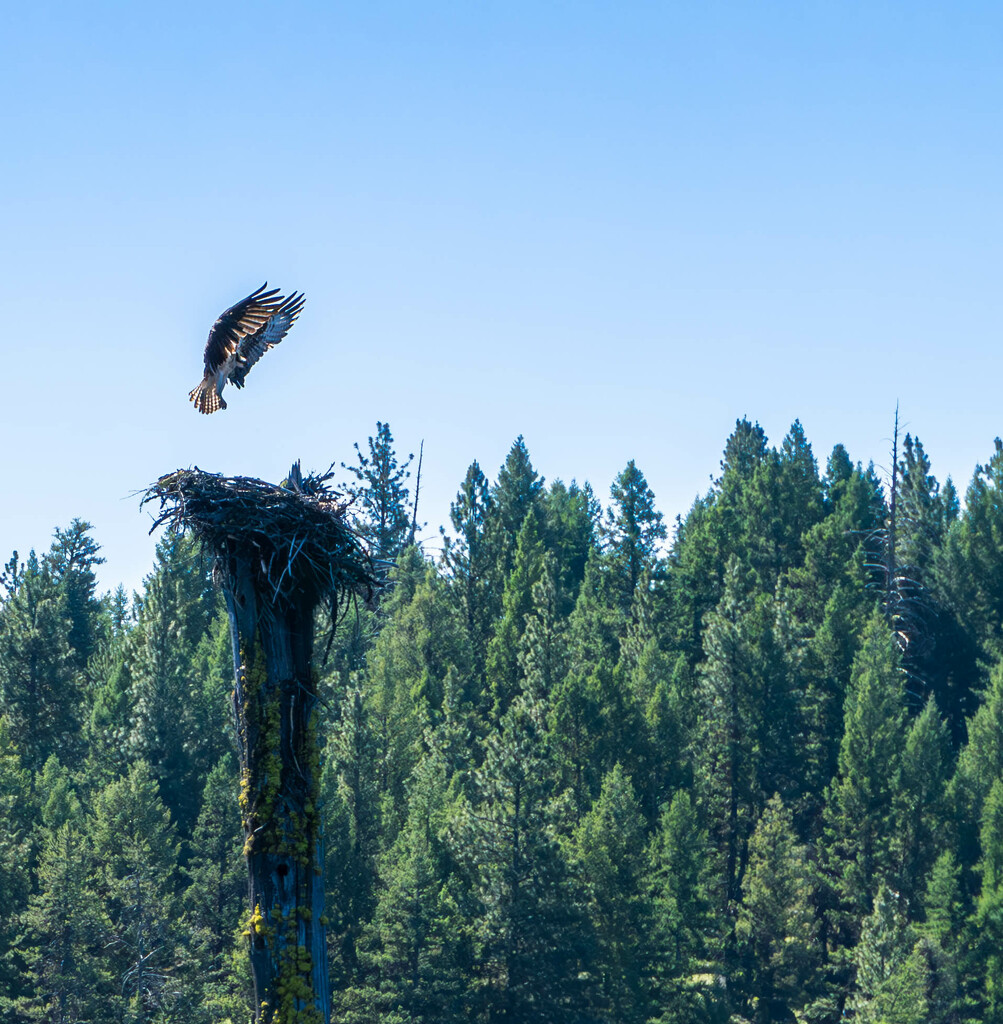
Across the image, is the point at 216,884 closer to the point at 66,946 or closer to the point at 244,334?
the point at 66,946

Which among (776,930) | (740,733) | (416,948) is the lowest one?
(776,930)

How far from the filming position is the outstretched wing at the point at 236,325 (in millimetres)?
11430

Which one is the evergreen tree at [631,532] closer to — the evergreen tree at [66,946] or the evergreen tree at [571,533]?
the evergreen tree at [571,533]

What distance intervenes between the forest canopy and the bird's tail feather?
18.2 metres

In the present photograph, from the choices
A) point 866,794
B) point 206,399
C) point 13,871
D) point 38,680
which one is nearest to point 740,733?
point 866,794

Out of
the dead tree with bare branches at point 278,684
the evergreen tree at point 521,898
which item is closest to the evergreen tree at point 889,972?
the evergreen tree at point 521,898

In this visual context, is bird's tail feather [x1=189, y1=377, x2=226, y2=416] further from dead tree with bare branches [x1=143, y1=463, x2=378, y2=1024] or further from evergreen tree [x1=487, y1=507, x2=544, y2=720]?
evergreen tree [x1=487, y1=507, x2=544, y2=720]

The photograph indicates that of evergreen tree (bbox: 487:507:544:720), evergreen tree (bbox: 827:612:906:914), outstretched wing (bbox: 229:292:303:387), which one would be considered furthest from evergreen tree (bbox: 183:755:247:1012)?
A: outstretched wing (bbox: 229:292:303:387)

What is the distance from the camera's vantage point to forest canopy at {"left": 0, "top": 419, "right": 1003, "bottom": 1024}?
3959cm

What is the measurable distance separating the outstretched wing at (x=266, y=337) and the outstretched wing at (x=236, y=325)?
36mm

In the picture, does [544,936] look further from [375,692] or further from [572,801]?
[375,692]

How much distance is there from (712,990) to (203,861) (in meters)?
17.6

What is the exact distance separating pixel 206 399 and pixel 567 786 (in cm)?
4054

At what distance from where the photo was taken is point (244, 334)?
38.4ft
